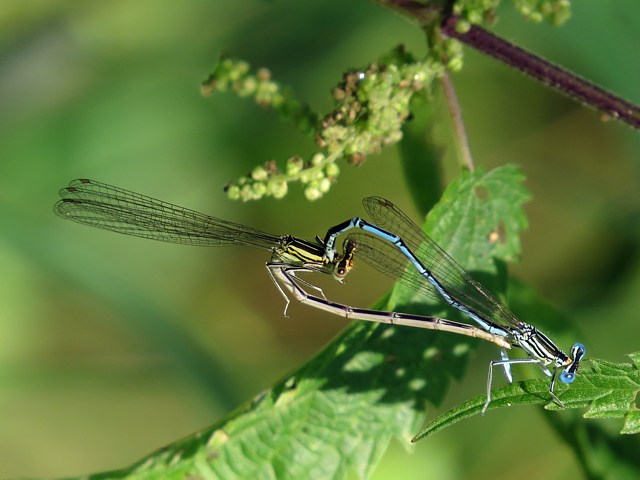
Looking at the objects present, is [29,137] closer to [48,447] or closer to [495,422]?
[48,447]

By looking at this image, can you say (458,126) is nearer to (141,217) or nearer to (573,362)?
(573,362)

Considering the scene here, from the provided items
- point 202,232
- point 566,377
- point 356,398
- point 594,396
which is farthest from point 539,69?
point 202,232

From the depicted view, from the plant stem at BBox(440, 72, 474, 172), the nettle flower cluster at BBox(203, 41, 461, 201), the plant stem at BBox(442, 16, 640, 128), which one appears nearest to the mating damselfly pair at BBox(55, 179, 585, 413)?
the plant stem at BBox(440, 72, 474, 172)

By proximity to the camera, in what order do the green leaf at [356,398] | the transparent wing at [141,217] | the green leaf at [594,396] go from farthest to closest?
1. the transparent wing at [141,217]
2. the green leaf at [356,398]
3. the green leaf at [594,396]

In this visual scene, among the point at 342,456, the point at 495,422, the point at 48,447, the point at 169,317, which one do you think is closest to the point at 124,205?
the point at 169,317

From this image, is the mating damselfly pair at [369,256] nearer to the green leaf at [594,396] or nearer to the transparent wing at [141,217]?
the transparent wing at [141,217]

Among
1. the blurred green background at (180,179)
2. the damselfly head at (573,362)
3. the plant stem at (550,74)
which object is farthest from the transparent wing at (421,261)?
the blurred green background at (180,179)
